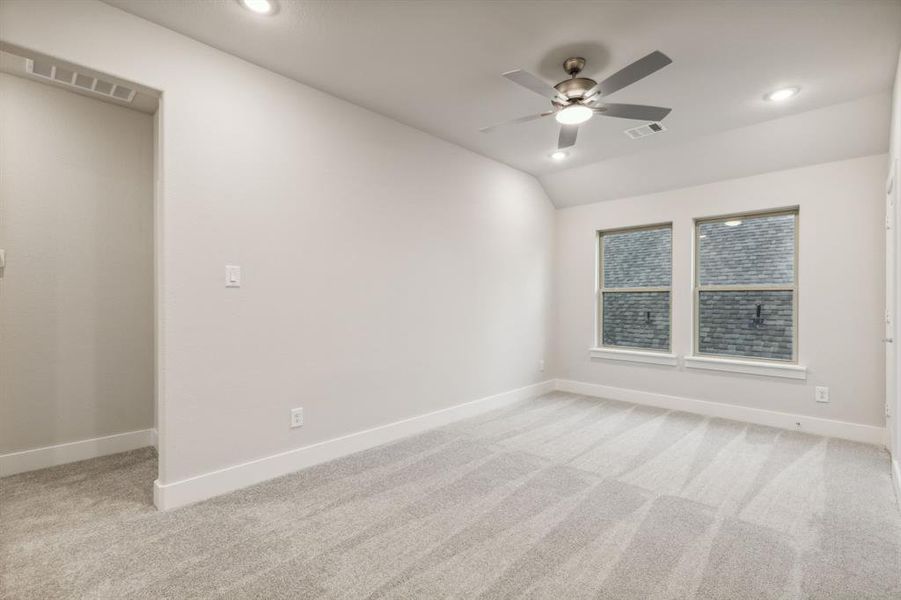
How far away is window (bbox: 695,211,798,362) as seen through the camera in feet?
13.2

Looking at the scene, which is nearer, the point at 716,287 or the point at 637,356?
the point at 716,287

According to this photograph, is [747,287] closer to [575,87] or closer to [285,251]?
[575,87]

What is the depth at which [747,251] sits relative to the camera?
13.9ft

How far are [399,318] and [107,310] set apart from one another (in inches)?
86.2

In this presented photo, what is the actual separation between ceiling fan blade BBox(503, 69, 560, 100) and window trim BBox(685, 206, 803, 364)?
283cm

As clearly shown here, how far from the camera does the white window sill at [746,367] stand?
152 inches

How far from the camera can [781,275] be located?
4059mm

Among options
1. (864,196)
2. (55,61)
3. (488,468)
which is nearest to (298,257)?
(55,61)

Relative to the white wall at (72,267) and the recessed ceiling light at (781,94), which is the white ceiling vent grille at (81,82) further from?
the recessed ceiling light at (781,94)

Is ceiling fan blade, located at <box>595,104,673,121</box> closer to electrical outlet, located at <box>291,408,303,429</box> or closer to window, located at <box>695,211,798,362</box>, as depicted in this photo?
window, located at <box>695,211,798,362</box>

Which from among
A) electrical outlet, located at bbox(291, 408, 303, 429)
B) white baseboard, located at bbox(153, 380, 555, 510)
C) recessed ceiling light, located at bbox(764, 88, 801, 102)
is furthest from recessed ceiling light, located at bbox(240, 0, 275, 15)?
recessed ceiling light, located at bbox(764, 88, 801, 102)

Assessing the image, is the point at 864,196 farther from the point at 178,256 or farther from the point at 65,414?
the point at 65,414

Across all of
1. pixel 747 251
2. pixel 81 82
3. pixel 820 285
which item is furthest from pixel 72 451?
pixel 820 285

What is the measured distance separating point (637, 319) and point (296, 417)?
12.7 feet
